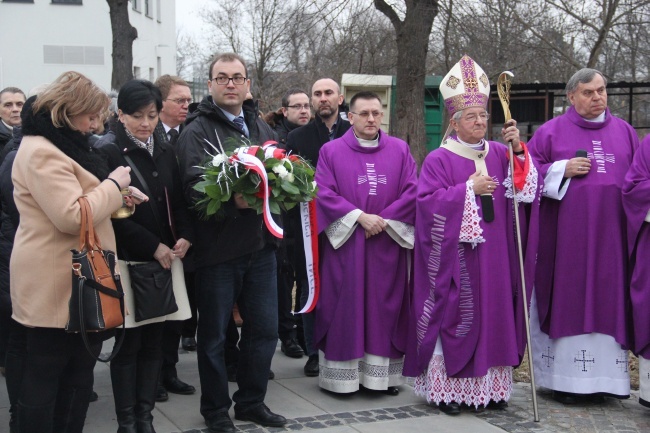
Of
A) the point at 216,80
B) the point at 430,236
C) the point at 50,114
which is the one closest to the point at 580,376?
the point at 430,236

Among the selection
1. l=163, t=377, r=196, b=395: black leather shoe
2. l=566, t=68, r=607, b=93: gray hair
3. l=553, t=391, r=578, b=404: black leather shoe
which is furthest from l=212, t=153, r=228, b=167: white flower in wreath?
l=553, t=391, r=578, b=404: black leather shoe

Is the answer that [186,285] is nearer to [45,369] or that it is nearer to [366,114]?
[366,114]

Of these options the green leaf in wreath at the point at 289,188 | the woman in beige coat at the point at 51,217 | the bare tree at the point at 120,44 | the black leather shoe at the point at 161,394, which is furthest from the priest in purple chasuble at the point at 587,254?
the bare tree at the point at 120,44

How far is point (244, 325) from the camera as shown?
17.0 feet

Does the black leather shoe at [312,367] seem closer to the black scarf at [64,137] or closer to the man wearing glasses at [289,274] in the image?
the man wearing glasses at [289,274]

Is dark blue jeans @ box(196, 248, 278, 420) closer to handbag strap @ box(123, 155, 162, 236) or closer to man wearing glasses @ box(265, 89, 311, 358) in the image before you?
handbag strap @ box(123, 155, 162, 236)

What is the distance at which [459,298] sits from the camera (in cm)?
549

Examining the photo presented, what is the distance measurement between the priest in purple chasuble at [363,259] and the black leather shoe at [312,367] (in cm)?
45

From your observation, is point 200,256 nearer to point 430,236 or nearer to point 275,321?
point 275,321

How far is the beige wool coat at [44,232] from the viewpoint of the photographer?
379 cm

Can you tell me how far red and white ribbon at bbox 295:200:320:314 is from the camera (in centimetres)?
566

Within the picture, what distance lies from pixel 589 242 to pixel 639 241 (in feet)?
1.06

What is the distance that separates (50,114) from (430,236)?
267 centimetres

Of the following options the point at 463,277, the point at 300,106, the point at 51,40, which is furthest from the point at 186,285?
the point at 51,40
